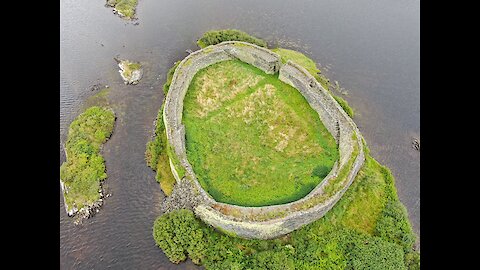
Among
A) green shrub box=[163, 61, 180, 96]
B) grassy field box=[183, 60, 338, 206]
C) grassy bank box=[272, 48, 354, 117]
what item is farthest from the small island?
grassy bank box=[272, 48, 354, 117]

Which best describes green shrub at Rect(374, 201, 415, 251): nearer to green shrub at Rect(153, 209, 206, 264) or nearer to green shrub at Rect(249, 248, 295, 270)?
green shrub at Rect(249, 248, 295, 270)

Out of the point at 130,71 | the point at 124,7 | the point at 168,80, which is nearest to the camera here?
the point at 168,80

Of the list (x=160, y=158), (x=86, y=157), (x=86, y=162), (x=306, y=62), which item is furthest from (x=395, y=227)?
(x=86, y=157)

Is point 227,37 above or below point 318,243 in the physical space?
above

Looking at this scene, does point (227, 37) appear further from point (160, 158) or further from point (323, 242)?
point (323, 242)

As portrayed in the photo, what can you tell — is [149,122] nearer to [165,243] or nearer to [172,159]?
[172,159]

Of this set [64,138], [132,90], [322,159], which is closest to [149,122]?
[132,90]
